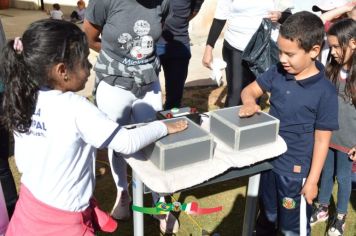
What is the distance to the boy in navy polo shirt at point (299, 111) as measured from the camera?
212 centimetres

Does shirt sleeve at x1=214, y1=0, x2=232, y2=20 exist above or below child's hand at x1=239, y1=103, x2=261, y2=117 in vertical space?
above

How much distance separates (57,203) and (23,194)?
0.18 meters

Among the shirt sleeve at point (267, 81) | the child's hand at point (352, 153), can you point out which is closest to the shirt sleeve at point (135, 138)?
the shirt sleeve at point (267, 81)

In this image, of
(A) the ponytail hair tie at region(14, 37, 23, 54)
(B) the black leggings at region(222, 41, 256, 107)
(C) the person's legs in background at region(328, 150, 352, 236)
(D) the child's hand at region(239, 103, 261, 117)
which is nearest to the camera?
(A) the ponytail hair tie at region(14, 37, 23, 54)

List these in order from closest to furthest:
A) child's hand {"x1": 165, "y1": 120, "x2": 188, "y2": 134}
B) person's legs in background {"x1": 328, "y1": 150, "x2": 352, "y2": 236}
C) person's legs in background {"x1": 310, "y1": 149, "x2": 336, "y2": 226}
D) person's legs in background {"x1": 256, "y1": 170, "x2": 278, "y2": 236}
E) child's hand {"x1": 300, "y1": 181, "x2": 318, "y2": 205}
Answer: child's hand {"x1": 165, "y1": 120, "x2": 188, "y2": 134}
child's hand {"x1": 300, "y1": 181, "x2": 318, "y2": 205}
person's legs in background {"x1": 256, "y1": 170, "x2": 278, "y2": 236}
person's legs in background {"x1": 328, "y1": 150, "x2": 352, "y2": 236}
person's legs in background {"x1": 310, "y1": 149, "x2": 336, "y2": 226}

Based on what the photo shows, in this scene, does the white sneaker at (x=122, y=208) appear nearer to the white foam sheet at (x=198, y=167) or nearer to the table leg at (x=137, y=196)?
the table leg at (x=137, y=196)

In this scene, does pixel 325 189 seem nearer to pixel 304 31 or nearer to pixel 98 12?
pixel 304 31

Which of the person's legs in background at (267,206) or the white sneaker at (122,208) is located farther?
the white sneaker at (122,208)

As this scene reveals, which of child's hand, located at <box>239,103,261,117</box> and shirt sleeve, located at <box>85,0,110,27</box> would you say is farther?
shirt sleeve, located at <box>85,0,110,27</box>

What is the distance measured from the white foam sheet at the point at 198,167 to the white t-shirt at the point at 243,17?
5.43 feet

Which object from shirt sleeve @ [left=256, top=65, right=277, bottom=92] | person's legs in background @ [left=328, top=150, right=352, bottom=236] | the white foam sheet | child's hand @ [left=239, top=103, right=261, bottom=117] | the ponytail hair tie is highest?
the ponytail hair tie

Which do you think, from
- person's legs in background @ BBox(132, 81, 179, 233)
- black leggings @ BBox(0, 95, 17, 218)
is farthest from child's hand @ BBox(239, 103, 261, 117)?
black leggings @ BBox(0, 95, 17, 218)

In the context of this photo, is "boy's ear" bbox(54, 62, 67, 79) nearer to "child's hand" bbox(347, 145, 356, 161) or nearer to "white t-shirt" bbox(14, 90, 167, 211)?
"white t-shirt" bbox(14, 90, 167, 211)

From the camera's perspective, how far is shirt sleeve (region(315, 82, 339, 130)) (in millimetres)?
2105
